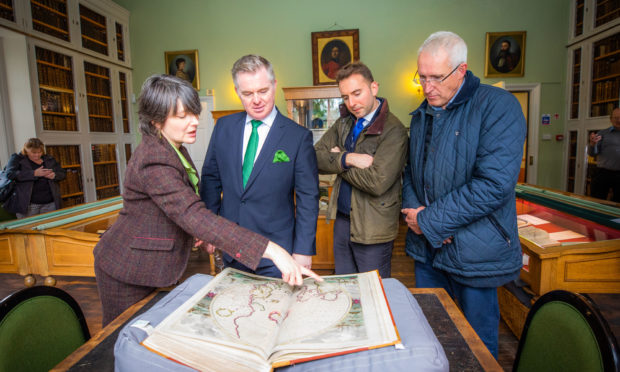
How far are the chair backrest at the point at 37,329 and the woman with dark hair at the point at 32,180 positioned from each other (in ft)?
12.4

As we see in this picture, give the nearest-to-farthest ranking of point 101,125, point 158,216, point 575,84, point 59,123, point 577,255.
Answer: point 158,216 → point 577,255 → point 59,123 → point 575,84 → point 101,125

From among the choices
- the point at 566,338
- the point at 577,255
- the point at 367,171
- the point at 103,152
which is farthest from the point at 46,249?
the point at 103,152

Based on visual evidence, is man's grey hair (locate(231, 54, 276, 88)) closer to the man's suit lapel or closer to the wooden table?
the man's suit lapel

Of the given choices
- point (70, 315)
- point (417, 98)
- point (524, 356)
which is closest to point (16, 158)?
point (70, 315)

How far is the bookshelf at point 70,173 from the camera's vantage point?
211 inches

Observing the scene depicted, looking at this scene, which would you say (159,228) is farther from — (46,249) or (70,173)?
(70,173)

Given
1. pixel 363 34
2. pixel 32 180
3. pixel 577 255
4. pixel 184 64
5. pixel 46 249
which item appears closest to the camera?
pixel 577 255

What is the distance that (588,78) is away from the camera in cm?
562

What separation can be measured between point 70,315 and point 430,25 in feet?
22.5

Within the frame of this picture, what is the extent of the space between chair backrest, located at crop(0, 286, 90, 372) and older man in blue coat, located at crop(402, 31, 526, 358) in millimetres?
1155

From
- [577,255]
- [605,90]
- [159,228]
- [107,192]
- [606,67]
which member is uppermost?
[606,67]

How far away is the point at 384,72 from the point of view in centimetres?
639

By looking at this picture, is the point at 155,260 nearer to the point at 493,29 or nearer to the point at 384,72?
the point at 384,72

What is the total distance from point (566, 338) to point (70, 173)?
6.55m
